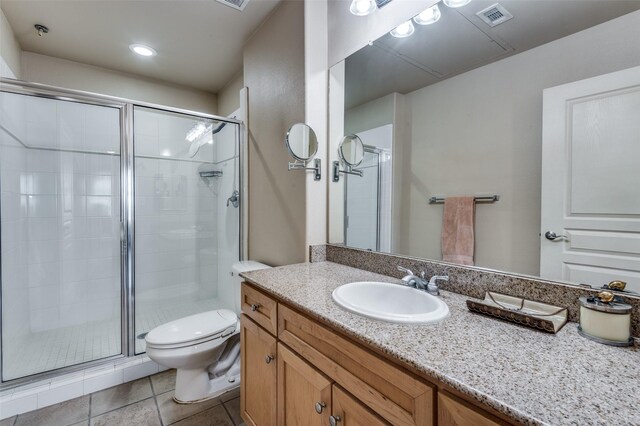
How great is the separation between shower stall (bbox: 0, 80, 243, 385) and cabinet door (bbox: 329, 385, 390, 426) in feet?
6.10

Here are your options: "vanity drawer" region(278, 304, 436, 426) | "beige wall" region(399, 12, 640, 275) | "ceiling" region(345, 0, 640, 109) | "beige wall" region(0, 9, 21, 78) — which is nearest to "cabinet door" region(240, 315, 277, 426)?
"vanity drawer" region(278, 304, 436, 426)

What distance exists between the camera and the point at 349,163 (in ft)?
5.67

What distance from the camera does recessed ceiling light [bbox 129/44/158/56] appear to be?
2387 mm

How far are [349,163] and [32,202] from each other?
2.41 m

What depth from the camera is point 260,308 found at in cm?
124

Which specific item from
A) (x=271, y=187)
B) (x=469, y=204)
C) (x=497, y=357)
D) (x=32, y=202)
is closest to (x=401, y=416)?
(x=497, y=357)

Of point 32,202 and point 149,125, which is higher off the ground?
point 149,125

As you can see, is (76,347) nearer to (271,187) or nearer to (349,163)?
(271,187)

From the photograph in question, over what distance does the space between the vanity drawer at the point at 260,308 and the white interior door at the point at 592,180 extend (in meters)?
0.97

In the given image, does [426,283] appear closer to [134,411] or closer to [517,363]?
[517,363]

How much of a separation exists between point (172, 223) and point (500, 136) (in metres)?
2.67

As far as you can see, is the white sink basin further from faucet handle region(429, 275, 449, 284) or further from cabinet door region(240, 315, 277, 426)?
cabinet door region(240, 315, 277, 426)

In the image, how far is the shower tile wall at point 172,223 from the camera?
8.07ft

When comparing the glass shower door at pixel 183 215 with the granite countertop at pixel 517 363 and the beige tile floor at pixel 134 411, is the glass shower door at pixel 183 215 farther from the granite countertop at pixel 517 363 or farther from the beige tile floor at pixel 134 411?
the granite countertop at pixel 517 363
